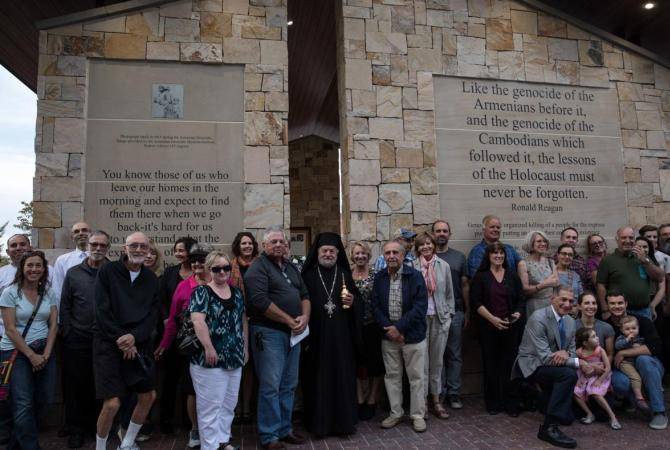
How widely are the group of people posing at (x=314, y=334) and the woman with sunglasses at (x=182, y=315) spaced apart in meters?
0.02

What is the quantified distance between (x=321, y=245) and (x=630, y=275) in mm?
3243

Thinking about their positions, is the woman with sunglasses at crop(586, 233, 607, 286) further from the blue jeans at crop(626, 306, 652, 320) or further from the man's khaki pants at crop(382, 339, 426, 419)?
the man's khaki pants at crop(382, 339, 426, 419)

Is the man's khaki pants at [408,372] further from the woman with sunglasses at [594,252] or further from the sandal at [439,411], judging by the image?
the woman with sunglasses at [594,252]

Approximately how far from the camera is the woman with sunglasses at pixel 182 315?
3836 millimetres

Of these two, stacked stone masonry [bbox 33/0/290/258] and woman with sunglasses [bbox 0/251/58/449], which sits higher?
stacked stone masonry [bbox 33/0/290/258]

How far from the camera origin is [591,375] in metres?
4.44

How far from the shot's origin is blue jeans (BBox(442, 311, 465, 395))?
15.9 ft

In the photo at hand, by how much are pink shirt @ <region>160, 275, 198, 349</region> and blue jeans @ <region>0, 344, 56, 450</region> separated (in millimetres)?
873

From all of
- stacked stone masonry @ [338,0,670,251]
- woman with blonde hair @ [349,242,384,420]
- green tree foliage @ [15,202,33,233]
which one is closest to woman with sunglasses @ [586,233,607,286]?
stacked stone masonry @ [338,0,670,251]

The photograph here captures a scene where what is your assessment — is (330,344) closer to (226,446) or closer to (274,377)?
(274,377)

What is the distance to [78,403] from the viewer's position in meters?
3.98

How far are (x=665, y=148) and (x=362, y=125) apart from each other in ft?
13.8

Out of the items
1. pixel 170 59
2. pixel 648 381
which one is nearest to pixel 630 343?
pixel 648 381

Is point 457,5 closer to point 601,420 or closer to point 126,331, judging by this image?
point 601,420
